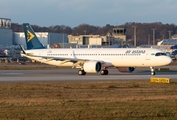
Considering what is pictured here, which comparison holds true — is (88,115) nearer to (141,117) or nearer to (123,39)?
(141,117)

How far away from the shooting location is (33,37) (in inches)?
2330

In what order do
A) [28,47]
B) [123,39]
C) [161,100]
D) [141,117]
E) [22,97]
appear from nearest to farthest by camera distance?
[141,117] → [161,100] → [22,97] → [28,47] → [123,39]

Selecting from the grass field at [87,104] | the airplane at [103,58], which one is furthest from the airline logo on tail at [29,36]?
the grass field at [87,104]

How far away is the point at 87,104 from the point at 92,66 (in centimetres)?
2734

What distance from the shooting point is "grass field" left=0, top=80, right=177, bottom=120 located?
1905 cm

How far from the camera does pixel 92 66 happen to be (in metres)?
50.4

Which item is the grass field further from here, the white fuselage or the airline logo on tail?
the airline logo on tail

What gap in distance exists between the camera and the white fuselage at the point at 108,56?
50.2 m

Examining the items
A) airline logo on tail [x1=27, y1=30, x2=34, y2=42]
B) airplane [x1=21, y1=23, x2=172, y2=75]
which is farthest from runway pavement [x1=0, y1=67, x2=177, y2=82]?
airline logo on tail [x1=27, y1=30, x2=34, y2=42]

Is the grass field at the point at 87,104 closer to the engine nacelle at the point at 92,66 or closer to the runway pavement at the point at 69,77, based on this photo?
the runway pavement at the point at 69,77

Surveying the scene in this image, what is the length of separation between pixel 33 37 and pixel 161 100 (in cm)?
3612

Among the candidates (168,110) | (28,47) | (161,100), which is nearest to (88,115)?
(168,110)

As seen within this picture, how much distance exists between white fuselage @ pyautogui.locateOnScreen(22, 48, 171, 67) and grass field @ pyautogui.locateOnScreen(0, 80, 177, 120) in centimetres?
1789

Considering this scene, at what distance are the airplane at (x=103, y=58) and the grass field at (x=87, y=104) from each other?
17.9 metres
